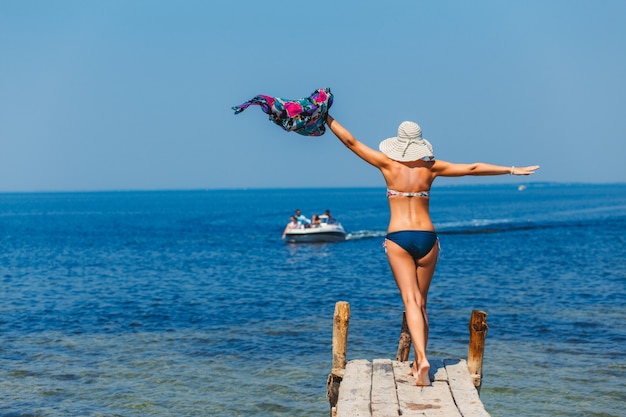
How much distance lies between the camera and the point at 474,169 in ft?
25.5

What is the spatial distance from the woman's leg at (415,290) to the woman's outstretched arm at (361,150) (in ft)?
2.75

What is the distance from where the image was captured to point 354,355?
52.9 ft

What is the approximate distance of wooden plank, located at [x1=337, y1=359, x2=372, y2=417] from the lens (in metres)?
7.18

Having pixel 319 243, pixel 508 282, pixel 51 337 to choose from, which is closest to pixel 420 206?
pixel 51 337

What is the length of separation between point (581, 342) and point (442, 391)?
34.9 ft

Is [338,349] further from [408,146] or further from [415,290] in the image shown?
[408,146]

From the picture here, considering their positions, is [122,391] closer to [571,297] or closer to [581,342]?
[581,342]

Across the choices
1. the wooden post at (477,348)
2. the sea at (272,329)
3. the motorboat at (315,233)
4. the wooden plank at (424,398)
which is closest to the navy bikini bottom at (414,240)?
the wooden plank at (424,398)

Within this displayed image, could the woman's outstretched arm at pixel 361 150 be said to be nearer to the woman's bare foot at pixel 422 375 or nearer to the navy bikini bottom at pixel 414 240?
the navy bikini bottom at pixel 414 240

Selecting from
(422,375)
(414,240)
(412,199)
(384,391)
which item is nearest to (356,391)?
(384,391)

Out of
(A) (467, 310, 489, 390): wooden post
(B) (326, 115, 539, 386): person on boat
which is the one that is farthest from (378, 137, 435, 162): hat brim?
(A) (467, 310, 489, 390): wooden post

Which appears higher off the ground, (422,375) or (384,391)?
(422,375)

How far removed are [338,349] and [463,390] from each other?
2.00 m

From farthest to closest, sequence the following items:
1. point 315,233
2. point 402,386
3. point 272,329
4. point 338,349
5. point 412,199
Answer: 1. point 315,233
2. point 272,329
3. point 338,349
4. point 402,386
5. point 412,199
